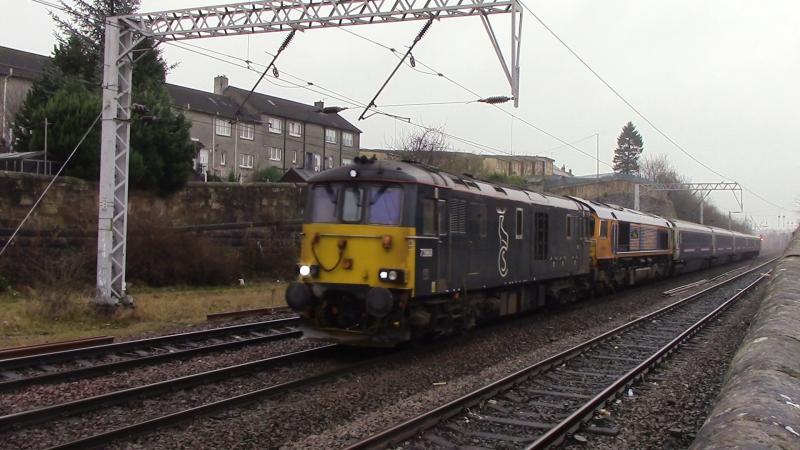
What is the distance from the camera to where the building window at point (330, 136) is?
5834cm

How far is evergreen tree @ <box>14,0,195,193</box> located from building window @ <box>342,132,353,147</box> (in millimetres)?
29833

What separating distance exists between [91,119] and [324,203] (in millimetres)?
14954

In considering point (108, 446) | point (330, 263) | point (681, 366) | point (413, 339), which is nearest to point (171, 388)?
point (108, 446)

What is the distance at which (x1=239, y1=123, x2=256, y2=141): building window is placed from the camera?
161 ft

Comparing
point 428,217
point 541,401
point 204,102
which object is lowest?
point 541,401

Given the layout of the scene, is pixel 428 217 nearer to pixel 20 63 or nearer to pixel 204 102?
pixel 20 63

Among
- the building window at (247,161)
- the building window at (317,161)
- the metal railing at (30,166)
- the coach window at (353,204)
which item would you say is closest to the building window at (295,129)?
the building window at (317,161)

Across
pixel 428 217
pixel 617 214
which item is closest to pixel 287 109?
pixel 617 214

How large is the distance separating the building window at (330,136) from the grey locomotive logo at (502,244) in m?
45.5

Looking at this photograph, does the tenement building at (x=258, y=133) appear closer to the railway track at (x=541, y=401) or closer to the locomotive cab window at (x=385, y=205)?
the locomotive cab window at (x=385, y=205)

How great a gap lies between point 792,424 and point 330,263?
6972 millimetres

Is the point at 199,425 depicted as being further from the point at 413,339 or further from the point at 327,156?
the point at 327,156

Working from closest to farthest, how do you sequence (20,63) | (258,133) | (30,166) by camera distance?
(30,166) → (20,63) → (258,133)

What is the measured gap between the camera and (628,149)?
11000 centimetres
